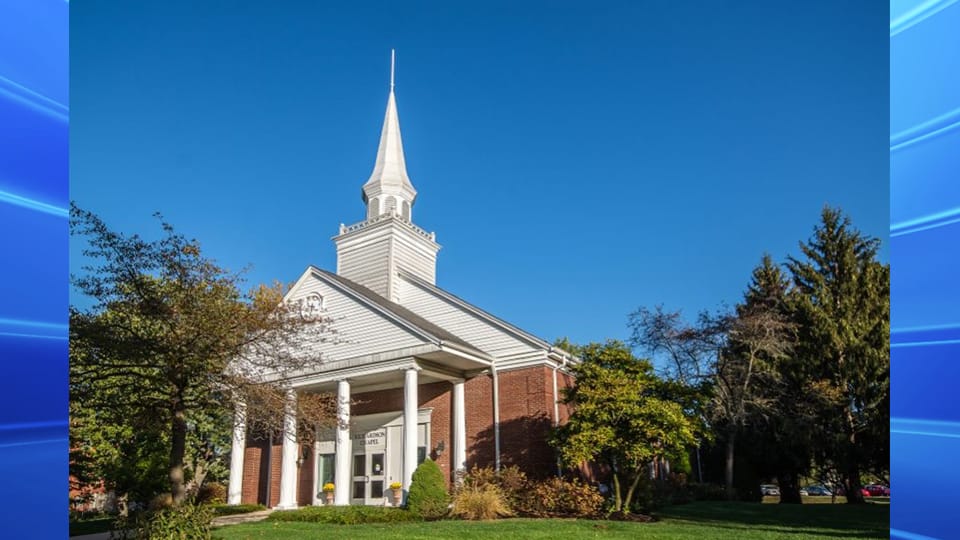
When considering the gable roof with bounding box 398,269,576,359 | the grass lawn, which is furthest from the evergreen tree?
the gable roof with bounding box 398,269,576,359

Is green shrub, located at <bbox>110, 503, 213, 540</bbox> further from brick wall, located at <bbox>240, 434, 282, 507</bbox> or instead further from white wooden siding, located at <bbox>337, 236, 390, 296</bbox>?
white wooden siding, located at <bbox>337, 236, 390, 296</bbox>

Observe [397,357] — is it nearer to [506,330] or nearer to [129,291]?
[506,330]

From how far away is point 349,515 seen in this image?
1602 centimetres

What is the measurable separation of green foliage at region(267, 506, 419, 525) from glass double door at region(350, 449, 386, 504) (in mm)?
4003

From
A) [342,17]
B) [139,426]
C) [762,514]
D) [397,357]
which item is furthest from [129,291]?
[762,514]

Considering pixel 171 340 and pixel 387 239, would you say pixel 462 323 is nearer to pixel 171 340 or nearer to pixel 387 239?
pixel 387 239

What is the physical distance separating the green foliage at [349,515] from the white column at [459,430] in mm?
3075

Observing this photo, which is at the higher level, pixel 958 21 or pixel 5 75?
pixel 958 21

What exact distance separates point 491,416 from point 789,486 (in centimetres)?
1467

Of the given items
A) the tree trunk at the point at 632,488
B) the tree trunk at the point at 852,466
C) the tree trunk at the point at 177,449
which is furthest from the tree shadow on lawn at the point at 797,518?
the tree trunk at the point at 177,449

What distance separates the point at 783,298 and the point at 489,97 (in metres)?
18.9

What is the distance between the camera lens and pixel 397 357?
1956 centimetres

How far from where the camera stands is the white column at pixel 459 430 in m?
20.0

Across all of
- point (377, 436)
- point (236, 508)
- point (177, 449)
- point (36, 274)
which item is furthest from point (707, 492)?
point (36, 274)
